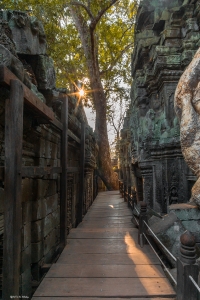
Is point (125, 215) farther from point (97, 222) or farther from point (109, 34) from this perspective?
point (109, 34)

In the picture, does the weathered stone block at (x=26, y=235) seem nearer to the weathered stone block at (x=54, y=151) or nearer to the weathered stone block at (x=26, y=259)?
the weathered stone block at (x=26, y=259)

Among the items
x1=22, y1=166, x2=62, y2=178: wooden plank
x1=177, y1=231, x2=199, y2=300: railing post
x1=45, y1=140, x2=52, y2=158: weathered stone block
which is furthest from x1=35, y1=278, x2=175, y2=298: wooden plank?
x1=45, y1=140, x2=52, y2=158: weathered stone block

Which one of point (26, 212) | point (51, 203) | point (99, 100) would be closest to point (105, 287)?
point (26, 212)

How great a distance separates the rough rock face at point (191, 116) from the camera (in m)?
3.95

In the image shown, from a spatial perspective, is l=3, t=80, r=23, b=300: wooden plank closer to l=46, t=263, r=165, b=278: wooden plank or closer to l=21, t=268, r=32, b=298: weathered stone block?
l=21, t=268, r=32, b=298: weathered stone block

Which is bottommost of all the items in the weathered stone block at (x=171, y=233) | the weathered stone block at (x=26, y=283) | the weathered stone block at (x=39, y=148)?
the weathered stone block at (x=26, y=283)

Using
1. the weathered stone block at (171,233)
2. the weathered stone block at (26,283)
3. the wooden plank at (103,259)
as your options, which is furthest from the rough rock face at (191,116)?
the weathered stone block at (26,283)

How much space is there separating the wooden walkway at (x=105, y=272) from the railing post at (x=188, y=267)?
773mm

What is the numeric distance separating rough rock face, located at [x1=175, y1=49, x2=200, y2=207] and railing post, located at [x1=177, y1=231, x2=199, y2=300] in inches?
72.6

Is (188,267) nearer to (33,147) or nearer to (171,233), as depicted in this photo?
(171,233)

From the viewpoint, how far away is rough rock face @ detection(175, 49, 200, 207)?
395 cm

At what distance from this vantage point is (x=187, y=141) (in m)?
4.04

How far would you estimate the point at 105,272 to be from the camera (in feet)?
11.5

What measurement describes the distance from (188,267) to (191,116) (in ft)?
8.55
